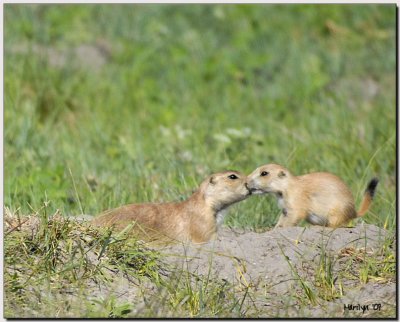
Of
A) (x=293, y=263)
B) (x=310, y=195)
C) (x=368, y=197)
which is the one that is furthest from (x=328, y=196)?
(x=293, y=263)

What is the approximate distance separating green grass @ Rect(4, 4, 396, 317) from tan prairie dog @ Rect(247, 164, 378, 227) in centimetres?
21

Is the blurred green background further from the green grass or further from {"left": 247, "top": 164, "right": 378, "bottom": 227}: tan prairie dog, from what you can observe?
{"left": 247, "top": 164, "right": 378, "bottom": 227}: tan prairie dog

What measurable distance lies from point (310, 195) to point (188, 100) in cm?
440

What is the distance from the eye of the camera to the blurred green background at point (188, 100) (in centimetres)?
876

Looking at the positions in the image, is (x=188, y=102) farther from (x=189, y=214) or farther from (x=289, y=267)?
(x=289, y=267)

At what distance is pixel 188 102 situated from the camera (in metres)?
11.8

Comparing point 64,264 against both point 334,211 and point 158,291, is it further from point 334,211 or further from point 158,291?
point 334,211

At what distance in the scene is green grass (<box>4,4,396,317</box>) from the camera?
336 inches

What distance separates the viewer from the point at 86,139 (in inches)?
408

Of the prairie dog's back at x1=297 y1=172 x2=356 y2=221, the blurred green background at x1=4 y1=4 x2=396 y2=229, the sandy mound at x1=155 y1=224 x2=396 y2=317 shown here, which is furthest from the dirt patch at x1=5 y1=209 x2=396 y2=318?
the blurred green background at x1=4 y1=4 x2=396 y2=229

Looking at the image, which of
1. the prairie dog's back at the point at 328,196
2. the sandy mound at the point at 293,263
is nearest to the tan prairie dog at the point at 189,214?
the sandy mound at the point at 293,263

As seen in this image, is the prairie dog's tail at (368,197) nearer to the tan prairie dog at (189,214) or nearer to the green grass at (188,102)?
the green grass at (188,102)

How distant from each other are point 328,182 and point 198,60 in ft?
17.9

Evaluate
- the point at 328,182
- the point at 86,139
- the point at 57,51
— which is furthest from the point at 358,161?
the point at 57,51
